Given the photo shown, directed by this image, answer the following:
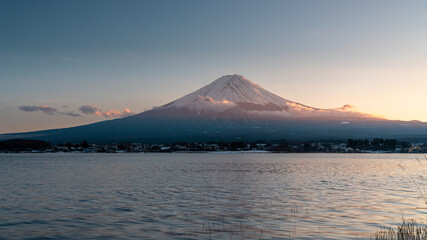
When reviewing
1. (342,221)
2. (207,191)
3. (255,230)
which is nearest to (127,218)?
(255,230)

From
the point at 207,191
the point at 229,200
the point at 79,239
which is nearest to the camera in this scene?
the point at 79,239

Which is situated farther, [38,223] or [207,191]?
[207,191]

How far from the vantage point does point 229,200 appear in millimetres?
27922

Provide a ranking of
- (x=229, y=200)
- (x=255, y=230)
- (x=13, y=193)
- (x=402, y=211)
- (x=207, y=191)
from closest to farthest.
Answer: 1. (x=255, y=230)
2. (x=402, y=211)
3. (x=229, y=200)
4. (x=13, y=193)
5. (x=207, y=191)

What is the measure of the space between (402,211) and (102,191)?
2161 centimetres

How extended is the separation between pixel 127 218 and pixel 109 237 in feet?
12.3

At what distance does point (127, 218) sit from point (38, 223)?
13.8 feet

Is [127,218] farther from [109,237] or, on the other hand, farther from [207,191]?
[207,191]

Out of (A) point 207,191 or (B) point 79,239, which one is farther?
(A) point 207,191

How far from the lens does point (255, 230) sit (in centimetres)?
1833

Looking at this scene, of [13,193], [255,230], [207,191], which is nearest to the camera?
[255,230]

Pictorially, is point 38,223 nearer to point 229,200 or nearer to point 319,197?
point 229,200

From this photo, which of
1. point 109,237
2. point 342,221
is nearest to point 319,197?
point 342,221

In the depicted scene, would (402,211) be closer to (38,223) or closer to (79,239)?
(79,239)
